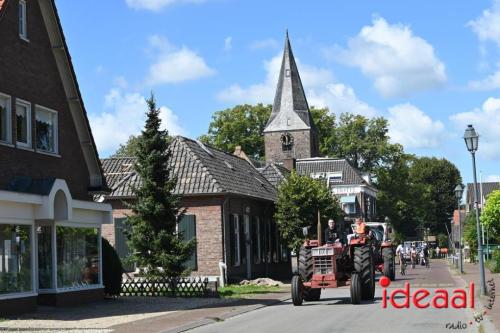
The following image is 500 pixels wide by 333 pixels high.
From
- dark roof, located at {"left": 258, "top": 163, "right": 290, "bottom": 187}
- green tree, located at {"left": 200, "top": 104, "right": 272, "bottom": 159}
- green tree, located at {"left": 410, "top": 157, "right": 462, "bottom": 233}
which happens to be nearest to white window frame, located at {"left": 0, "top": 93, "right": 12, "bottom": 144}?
dark roof, located at {"left": 258, "top": 163, "right": 290, "bottom": 187}

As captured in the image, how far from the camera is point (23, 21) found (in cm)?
2272

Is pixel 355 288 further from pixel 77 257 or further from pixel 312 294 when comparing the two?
pixel 77 257

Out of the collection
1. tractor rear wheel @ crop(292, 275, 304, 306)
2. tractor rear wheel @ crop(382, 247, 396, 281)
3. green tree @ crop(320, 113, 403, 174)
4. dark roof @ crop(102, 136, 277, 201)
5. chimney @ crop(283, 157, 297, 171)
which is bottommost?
tractor rear wheel @ crop(292, 275, 304, 306)


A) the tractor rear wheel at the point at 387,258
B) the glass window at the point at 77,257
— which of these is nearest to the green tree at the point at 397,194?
the tractor rear wheel at the point at 387,258

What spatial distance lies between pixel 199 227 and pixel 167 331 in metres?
18.3

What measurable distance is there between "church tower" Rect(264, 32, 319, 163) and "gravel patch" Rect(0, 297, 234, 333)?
6518 cm

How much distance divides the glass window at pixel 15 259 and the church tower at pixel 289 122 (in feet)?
231

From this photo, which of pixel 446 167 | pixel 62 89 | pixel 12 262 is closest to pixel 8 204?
pixel 12 262

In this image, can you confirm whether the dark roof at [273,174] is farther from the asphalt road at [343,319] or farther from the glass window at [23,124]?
the glass window at [23,124]

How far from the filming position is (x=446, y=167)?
109 metres

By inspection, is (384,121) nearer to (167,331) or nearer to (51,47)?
(51,47)

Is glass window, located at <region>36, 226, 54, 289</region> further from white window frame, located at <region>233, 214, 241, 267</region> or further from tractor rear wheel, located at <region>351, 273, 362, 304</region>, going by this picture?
white window frame, located at <region>233, 214, 241, 267</region>

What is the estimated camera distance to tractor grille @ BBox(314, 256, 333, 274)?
22.3 meters

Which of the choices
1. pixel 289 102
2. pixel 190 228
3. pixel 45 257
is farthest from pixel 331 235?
pixel 289 102
